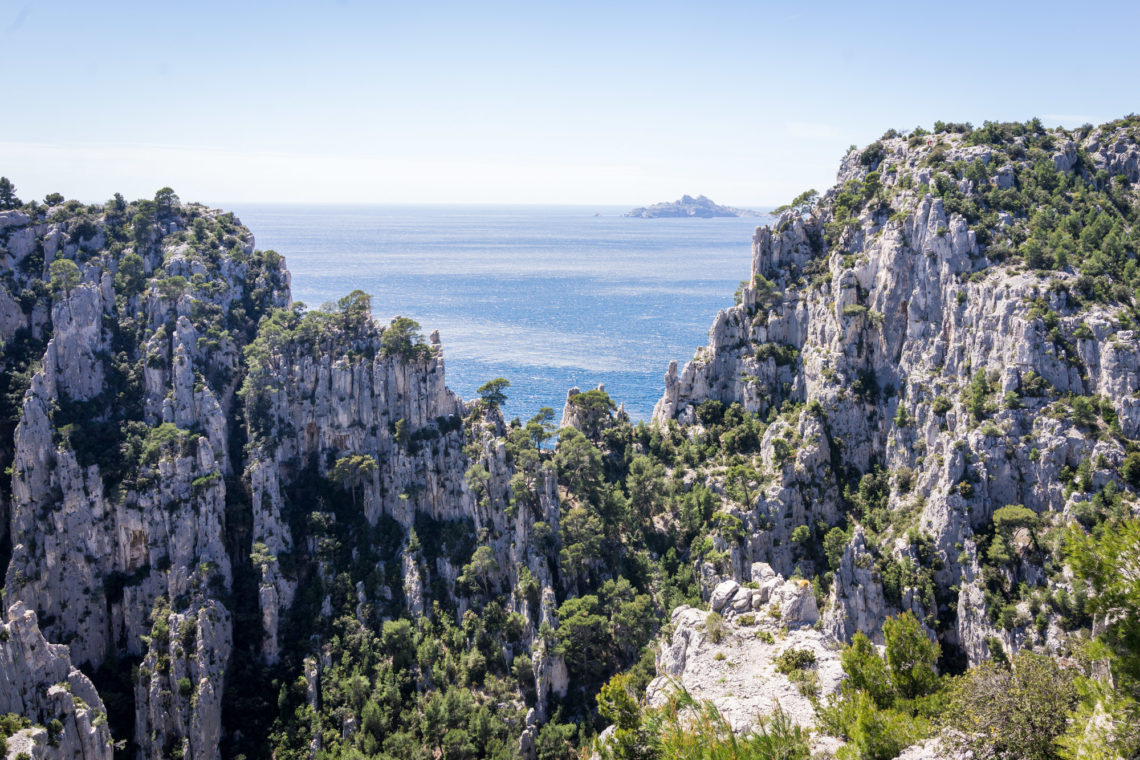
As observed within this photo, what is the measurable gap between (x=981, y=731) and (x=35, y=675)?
7057 centimetres

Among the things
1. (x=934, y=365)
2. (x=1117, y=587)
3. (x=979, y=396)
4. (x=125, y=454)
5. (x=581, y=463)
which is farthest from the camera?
(x=581, y=463)

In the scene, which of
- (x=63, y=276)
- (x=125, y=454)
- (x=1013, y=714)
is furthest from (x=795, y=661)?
(x=63, y=276)

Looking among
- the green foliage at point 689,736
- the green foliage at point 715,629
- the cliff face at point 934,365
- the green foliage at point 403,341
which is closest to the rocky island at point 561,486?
the green foliage at point 715,629

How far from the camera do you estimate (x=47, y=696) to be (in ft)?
189

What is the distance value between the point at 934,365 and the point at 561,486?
151 ft

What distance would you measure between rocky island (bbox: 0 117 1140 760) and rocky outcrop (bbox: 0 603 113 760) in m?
0.26

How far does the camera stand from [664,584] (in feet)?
241

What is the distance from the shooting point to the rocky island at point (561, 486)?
59375 mm

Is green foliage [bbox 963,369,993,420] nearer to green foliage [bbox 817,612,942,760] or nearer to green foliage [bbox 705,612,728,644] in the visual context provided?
green foliage [bbox 817,612,942,760]

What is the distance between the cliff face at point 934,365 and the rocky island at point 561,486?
0.36 m

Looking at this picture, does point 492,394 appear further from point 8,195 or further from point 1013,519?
point 8,195

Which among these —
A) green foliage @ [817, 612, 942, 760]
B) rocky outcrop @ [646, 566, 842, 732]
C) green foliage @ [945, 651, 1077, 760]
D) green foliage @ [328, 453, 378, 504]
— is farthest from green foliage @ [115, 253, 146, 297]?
green foliage @ [945, 651, 1077, 760]

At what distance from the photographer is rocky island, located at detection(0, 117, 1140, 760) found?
59.4 meters

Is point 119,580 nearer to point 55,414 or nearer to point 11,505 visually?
point 11,505
